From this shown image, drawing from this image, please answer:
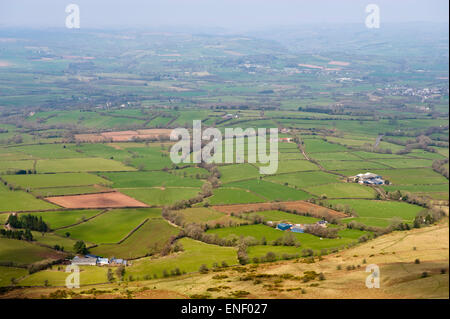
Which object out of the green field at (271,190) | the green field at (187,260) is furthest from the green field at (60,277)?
the green field at (271,190)

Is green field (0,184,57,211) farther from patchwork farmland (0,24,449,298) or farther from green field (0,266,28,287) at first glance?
green field (0,266,28,287)

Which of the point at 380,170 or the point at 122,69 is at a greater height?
the point at 122,69

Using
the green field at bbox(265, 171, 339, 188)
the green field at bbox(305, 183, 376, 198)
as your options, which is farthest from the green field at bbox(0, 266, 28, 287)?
the green field at bbox(265, 171, 339, 188)

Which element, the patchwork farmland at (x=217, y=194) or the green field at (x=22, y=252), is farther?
the green field at (x=22, y=252)

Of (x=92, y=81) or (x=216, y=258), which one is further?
(x=92, y=81)

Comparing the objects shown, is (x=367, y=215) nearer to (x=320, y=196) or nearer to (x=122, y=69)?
(x=320, y=196)

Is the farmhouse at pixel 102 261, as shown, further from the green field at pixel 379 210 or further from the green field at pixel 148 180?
the green field at pixel 379 210

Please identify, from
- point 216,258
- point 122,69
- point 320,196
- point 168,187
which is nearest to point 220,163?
point 168,187

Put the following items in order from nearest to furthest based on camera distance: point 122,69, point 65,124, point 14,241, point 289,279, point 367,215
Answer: point 289,279 → point 14,241 → point 367,215 → point 65,124 → point 122,69

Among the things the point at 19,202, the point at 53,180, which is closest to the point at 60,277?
the point at 19,202
